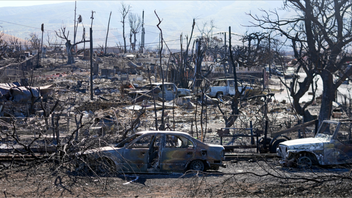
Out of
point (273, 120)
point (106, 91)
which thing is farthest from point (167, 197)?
point (106, 91)

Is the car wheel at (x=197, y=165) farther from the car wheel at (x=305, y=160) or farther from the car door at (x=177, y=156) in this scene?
the car wheel at (x=305, y=160)

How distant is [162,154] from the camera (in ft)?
31.7

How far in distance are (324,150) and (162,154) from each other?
4611 millimetres

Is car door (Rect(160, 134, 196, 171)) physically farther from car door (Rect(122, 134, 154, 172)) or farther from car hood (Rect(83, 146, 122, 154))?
car hood (Rect(83, 146, 122, 154))

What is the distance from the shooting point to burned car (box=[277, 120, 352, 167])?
10229 mm

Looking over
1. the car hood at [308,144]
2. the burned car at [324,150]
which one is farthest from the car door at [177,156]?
the car hood at [308,144]

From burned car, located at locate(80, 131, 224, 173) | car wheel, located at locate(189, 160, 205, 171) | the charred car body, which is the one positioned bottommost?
car wheel, located at locate(189, 160, 205, 171)

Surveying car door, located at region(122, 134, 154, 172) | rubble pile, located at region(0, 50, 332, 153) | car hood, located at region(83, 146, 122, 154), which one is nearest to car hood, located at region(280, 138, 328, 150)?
rubble pile, located at region(0, 50, 332, 153)

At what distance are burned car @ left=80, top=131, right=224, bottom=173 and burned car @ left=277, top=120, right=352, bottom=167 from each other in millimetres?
2155

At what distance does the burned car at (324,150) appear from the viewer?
33.6 feet

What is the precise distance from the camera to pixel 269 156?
11992 millimetres

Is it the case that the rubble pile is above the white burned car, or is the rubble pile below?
below

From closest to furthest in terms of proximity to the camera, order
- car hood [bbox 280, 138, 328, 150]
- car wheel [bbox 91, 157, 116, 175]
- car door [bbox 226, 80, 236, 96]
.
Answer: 1. car wheel [bbox 91, 157, 116, 175]
2. car hood [bbox 280, 138, 328, 150]
3. car door [bbox 226, 80, 236, 96]

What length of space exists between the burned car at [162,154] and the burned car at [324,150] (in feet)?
7.07
